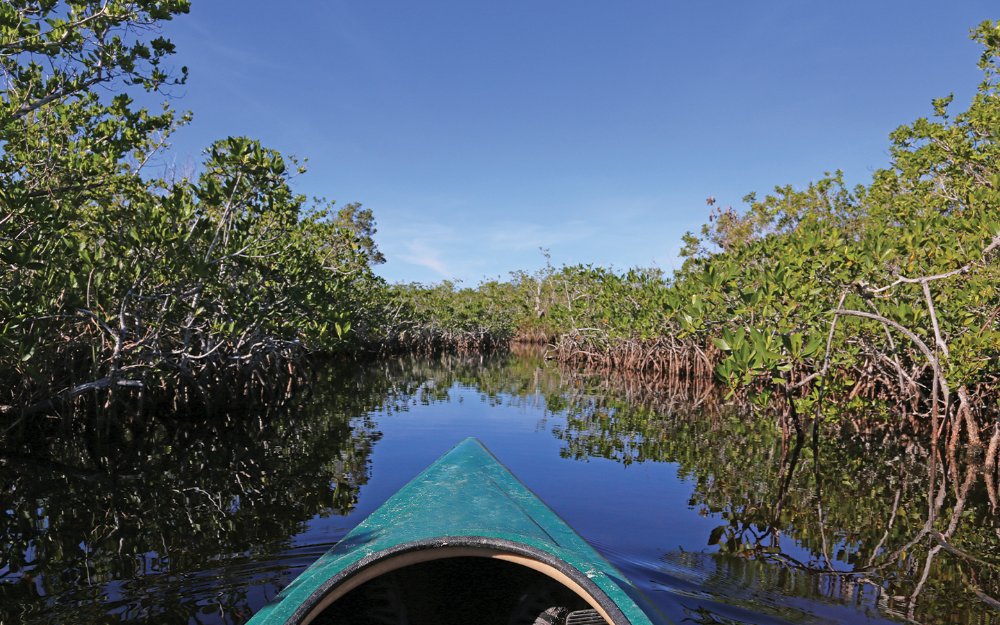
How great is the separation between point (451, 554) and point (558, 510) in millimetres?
3709

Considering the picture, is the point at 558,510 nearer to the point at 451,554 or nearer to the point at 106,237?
the point at 451,554

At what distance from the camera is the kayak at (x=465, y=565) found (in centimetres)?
251

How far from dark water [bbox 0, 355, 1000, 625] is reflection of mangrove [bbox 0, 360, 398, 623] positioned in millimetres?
25

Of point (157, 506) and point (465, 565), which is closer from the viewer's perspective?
point (465, 565)

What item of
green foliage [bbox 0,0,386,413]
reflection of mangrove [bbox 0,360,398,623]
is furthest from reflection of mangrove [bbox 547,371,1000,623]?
green foliage [bbox 0,0,386,413]

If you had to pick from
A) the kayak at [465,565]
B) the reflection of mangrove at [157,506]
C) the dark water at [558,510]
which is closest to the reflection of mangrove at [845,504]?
the dark water at [558,510]

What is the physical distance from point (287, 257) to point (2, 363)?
14.4 ft

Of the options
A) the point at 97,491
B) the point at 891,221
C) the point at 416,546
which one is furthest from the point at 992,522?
the point at 97,491

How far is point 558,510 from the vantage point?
239 inches

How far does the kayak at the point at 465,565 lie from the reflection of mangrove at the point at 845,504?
2198mm

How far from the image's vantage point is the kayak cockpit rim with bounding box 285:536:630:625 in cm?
217

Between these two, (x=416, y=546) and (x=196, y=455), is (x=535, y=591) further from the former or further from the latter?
(x=196, y=455)

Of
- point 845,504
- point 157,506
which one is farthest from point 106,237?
point 845,504

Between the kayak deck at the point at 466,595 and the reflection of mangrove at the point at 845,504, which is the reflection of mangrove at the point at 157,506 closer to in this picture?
the kayak deck at the point at 466,595
